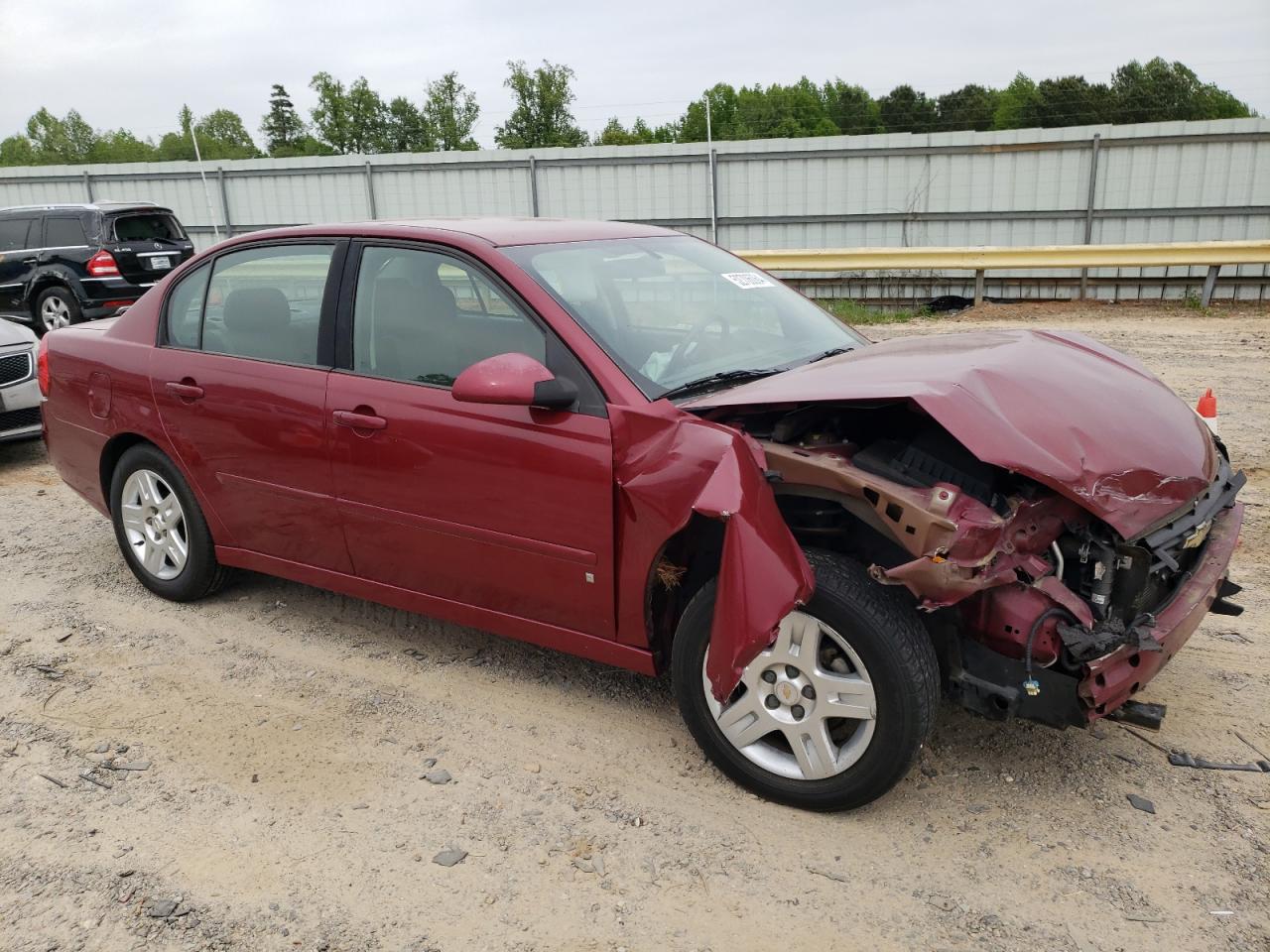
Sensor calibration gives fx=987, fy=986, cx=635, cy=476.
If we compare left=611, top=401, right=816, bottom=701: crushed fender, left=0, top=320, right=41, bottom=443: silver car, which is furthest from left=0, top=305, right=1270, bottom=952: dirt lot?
left=0, top=320, right=41, bottom=443: silver car

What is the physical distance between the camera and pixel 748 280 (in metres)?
4.14

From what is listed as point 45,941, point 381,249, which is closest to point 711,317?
point 381,249

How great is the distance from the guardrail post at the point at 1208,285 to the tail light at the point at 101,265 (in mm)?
14114

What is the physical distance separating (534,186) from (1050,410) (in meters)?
16.2

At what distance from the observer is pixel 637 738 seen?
11.2 feet

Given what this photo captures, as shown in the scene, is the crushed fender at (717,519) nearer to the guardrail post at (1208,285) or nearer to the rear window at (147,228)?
the rear window at (147,228)

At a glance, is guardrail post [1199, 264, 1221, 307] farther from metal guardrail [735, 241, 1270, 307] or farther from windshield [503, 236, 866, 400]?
windshield [503, 236, 866, 400]

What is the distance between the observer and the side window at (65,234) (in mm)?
12469

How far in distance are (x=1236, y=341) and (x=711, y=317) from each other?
30.0ft

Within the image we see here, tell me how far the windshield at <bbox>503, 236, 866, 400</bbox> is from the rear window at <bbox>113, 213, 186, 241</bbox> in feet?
36.1

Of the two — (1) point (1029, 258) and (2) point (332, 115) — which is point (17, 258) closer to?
(1) point (1029, 258)

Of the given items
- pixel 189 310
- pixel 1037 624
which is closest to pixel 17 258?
pixel 189 310

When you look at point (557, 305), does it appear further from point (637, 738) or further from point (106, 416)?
point (106, 416)

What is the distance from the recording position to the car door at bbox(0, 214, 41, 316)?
12.6m
